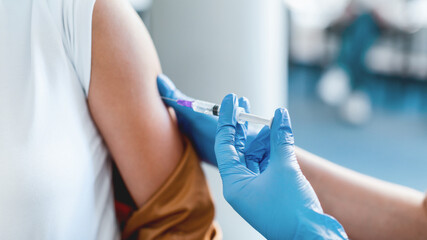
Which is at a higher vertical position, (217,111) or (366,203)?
(217,111)

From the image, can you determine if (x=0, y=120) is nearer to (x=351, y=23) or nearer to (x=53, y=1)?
(x=53, y=1)

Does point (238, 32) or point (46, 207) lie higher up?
point (238, 32)

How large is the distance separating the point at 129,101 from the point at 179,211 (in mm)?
265

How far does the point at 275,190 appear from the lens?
68 cm

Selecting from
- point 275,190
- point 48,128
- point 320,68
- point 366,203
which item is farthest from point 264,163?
point 320,68

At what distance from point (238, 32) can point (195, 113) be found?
329mm

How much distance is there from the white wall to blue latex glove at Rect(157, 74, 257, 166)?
215 millimetres

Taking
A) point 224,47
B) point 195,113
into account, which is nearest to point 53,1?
point 195,113

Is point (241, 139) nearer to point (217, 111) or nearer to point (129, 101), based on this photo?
point (217, 111)

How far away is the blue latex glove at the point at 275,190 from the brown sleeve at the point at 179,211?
6.9 inches

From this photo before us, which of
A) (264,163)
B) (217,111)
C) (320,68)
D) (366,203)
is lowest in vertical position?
(320,68)

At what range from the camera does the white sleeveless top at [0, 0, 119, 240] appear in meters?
0.72

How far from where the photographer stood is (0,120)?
733mm

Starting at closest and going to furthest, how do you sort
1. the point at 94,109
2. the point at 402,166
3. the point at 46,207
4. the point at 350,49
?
the point at 46,207 → the point at 94,109 → the point at 402,166 → the point at 350,49
